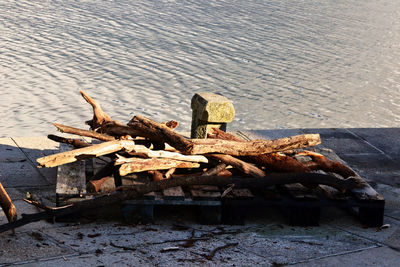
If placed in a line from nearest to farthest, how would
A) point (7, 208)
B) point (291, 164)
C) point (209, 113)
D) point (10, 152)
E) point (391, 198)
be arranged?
point (7, 208) → point (291, 164) → point (391, 198) → point (209, 113) → point (10, 152)

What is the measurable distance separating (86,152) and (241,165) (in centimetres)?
147

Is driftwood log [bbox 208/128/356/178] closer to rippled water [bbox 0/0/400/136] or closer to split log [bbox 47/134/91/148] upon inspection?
split log [bbox 47/134/91/148]

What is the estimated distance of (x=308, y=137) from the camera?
6.02 m

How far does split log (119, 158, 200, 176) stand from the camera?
5.52 metres

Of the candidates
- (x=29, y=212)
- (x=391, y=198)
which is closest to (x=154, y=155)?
(x=29, y=212)

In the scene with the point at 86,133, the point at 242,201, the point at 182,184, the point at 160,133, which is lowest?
the point at 242,201

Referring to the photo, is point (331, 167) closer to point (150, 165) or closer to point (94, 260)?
point (150, 165)

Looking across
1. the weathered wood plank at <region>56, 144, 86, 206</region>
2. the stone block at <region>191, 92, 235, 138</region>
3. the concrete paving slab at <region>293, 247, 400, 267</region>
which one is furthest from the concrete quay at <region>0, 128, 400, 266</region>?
the stone block at <region>191, 92, 235, 138</region>

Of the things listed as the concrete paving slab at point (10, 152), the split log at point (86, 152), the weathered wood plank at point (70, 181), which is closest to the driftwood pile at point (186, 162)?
the split log at point (86, 152)

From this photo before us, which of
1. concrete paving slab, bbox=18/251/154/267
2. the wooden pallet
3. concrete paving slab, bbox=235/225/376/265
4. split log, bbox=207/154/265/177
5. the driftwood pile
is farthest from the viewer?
split log, bbox=207/154/265/177

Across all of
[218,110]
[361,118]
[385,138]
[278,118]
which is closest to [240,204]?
[218,110]

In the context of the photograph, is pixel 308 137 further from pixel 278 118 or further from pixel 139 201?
pixel 278 118

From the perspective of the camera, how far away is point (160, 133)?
5.86 meters

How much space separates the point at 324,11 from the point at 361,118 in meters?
13.7
